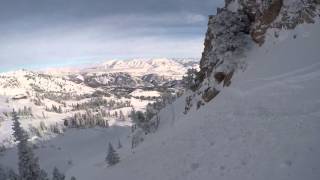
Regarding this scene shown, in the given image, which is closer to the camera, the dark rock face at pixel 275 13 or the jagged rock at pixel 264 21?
the dark rock face at pixel 275 13

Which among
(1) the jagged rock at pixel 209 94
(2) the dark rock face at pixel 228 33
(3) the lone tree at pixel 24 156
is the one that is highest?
(2) the dark rock face at pixel 228 33

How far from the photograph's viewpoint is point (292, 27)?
4150 centimetres

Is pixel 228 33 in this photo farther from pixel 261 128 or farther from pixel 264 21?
pixel 261 128

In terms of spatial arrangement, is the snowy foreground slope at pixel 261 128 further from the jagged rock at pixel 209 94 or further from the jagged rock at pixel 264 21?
the jagged rock at pixel 209 94

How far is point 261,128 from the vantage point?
28406 mm

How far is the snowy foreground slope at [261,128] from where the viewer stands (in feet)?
77.2

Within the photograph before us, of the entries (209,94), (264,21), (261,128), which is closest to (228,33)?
(264,21)

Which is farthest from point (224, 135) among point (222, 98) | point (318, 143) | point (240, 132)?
point (222, 98)

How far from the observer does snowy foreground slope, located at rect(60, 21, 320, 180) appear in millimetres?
23530

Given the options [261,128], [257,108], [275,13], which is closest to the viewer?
[261,128]

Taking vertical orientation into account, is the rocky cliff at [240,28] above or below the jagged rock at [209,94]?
above

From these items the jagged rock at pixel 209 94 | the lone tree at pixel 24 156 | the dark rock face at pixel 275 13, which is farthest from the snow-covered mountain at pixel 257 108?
the lone tree at pixel 24 156

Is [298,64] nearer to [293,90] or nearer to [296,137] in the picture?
[293,90]

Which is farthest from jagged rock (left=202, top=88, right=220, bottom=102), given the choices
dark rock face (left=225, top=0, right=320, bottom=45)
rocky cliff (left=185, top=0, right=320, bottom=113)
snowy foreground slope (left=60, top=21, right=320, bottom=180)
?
dark rock face (left=225, top=0, right=320, bottom=45)
